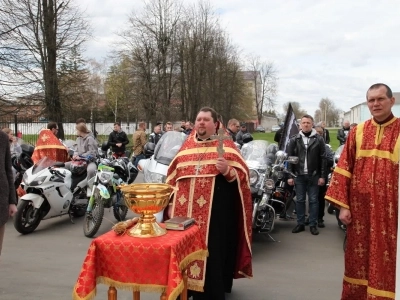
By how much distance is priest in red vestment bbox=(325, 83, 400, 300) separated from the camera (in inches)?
151

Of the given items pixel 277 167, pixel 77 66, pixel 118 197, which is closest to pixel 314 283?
pixel 277 167

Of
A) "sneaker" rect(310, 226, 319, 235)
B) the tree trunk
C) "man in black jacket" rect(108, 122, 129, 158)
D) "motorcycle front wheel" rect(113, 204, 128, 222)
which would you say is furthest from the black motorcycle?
the tree trunk

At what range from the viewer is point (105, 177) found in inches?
301

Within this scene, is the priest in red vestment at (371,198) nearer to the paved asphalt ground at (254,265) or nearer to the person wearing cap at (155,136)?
the paved asphalt ground at (254,265)

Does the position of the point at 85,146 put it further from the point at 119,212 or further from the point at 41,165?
the point at 119,212

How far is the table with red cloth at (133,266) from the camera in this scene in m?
2.87

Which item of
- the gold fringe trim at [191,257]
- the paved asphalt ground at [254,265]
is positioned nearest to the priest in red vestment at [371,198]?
the paved asphalt ground at [254,265]

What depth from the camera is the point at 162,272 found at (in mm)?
2895

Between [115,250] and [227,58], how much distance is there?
45.2 metres

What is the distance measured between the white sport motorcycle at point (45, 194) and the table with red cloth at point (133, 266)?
15.8 feet

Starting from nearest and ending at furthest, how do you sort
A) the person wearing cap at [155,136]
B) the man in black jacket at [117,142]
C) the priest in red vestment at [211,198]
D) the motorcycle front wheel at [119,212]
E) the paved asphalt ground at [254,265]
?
the priest in red vestment at [211,198] → the paved asphalt ground at [254,265] → the motorcycle front wheel at [119,212] → the person wearing cap at [155,136] → the man in black jacket at [117,142]

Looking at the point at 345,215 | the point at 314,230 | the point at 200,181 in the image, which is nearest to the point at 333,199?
the point at 345,215

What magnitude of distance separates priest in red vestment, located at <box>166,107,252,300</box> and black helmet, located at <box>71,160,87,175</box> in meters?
4.45

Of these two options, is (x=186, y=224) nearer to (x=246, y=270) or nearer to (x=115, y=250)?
(x=115, y=250)
